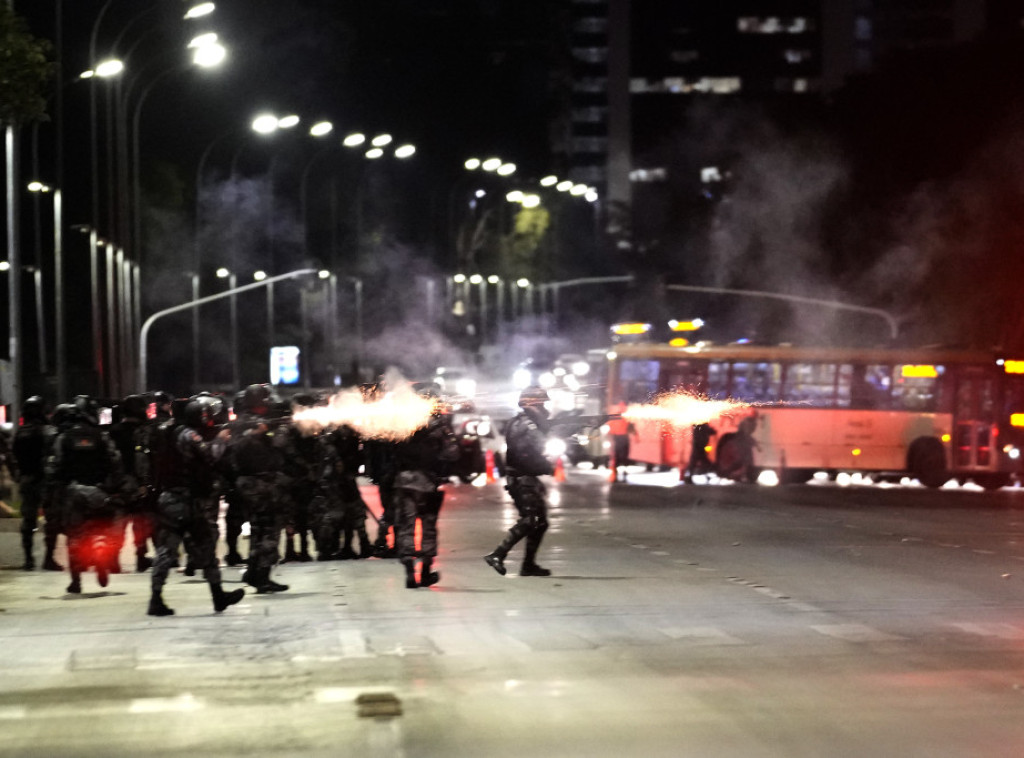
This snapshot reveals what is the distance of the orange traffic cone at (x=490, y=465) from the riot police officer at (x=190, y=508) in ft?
79.2

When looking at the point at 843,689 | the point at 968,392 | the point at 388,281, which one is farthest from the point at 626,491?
the point at 388,281

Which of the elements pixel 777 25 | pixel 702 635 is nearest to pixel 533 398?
pixel 702 635

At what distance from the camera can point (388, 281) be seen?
80.9 metres

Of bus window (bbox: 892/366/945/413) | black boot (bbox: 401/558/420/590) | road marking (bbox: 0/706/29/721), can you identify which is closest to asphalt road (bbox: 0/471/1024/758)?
road marking (bbox: 0/706/29/721)

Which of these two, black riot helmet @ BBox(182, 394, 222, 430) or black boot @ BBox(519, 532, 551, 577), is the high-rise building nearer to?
black boot @ BBox(519, 532, 551, 577)

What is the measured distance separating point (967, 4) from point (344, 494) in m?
155

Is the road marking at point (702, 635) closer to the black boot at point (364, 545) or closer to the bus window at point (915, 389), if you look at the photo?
the black boot at point (364, 545)

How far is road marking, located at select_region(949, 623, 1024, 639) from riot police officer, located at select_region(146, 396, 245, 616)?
5497mm

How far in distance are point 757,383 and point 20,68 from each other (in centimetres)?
1913

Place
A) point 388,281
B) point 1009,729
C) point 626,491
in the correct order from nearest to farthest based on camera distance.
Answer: point 1009,729, point 626,491, point 388,281

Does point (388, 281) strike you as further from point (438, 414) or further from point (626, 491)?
point (438, 414)

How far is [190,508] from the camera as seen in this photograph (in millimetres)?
13648

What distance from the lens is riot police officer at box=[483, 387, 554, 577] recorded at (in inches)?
626

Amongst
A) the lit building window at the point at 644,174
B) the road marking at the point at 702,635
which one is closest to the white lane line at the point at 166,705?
the road marking at the point at 702,635
